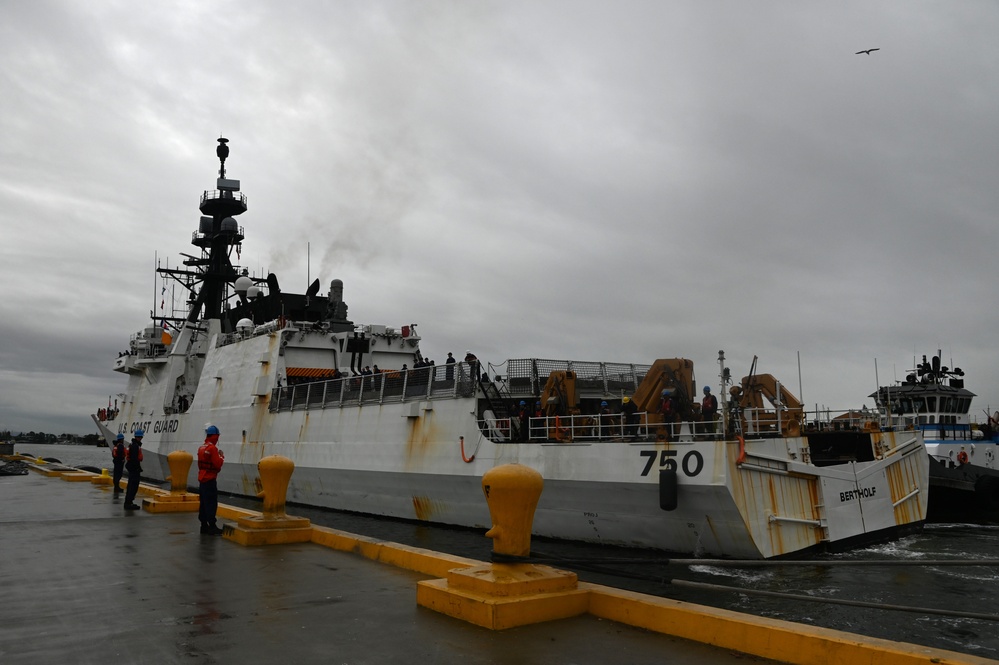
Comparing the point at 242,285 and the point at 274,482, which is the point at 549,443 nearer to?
the point at 274,482

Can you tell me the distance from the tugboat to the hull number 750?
918 centimetres

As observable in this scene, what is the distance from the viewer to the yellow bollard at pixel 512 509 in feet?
18.3

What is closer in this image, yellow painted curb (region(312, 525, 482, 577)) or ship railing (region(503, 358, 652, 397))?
yellow painted curb (region(312, 525, 482, 577))

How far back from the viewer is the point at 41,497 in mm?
15758

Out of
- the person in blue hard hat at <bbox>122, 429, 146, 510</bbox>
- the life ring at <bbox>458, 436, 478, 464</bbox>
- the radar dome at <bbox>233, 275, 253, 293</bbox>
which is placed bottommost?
the person in blue hard hat at <bbox>122, 429, 146, 510</bbox>

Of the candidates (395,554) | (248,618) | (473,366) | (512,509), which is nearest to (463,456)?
(473,366)

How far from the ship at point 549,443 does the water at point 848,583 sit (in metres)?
0.41

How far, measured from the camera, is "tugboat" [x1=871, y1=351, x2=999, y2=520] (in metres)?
22.5

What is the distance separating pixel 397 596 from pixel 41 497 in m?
13.4

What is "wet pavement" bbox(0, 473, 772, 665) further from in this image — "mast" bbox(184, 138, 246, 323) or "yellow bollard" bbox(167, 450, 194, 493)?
"mast" bbox(184, 138, 246, 323)

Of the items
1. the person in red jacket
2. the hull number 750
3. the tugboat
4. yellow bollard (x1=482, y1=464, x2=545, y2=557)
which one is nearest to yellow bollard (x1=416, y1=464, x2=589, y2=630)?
yellow bollard (x1=482, y1=464, x2=545, y2=557)

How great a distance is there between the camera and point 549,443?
13.7 m

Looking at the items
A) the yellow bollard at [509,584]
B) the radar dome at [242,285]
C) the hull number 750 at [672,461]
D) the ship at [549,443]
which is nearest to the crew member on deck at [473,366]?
the ship at [549,443]

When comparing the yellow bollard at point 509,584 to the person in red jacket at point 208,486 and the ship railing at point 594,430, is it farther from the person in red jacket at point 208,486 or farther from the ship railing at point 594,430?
the ship railing at point 594,430
